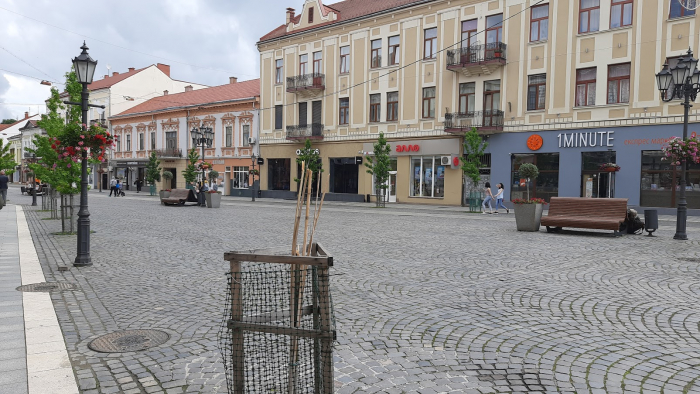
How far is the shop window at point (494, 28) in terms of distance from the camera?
1077 inches

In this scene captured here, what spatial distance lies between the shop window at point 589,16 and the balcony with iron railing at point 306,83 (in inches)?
684

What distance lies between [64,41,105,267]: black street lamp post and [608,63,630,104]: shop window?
75.4ft

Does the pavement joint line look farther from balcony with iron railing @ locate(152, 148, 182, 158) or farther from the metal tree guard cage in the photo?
balcony with iron railing @ locate(152, 148, 182, 158)

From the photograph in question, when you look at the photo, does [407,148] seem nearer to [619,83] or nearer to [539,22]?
[539,22]

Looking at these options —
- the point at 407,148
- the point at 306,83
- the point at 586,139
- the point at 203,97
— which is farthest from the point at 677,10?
the point at 203,97

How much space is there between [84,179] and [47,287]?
298 cm

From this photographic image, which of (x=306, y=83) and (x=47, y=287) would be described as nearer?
(x=47, y=287)

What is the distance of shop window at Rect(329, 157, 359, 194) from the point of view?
34375 mm

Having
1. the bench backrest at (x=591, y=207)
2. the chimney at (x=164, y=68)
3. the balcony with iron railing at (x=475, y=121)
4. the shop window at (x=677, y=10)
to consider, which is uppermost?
the chimney at (x=164, y=68)

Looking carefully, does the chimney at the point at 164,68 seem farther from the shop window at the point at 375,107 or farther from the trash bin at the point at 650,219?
the trash bin at the point at 650,219

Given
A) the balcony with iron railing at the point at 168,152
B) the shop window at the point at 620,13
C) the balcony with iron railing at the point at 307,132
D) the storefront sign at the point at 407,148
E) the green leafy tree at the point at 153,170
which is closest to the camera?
the shop window at the point at 620,13

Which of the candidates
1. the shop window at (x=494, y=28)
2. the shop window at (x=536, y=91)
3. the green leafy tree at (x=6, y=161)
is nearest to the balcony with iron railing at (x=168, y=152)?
the green leafy tree at (x=6, y=161)

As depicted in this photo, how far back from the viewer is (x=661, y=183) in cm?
2284

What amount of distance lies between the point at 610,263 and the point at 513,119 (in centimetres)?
1918
